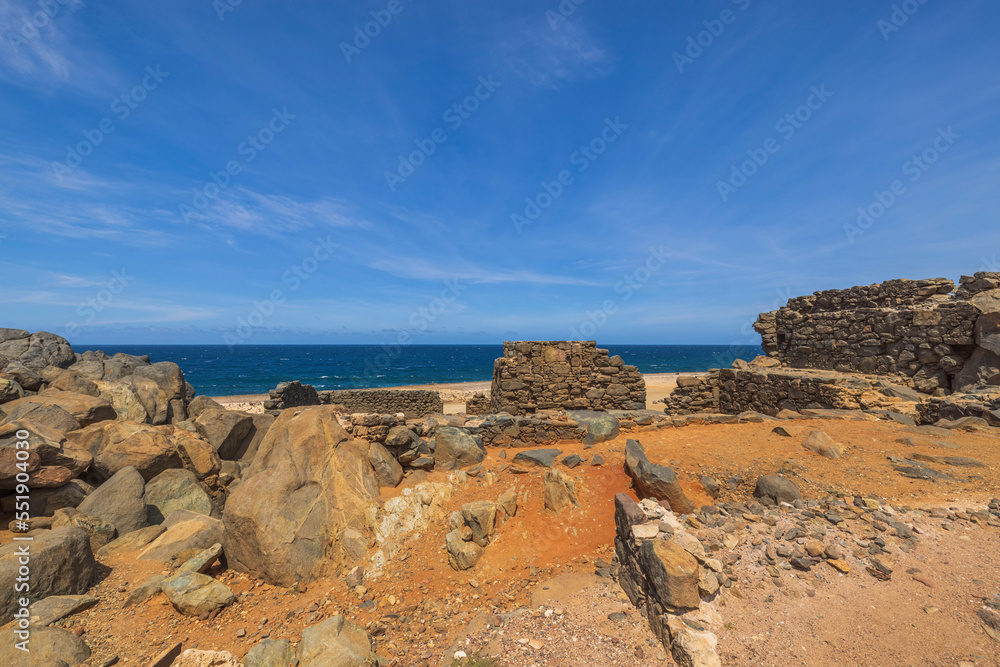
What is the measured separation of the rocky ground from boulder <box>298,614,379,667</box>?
32 cm

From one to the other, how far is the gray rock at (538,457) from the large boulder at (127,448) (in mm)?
7496

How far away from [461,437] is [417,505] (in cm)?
172

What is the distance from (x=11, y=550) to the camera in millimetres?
4602

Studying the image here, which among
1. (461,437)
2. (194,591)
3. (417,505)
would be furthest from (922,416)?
(194,591)

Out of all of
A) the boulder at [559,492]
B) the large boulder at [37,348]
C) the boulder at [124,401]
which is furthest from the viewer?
the large boulder at [37,348]

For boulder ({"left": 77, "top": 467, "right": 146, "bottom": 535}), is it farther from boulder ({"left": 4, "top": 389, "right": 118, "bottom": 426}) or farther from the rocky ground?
boulder ({"left": 4, "top": 389, "right": 118, "bottom": 426})

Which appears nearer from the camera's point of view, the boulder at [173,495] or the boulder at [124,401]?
the boulder at [173,495]

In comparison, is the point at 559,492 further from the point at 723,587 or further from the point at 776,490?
the point at 776,490

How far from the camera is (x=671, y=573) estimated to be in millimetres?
3975

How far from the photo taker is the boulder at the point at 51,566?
4.31 m

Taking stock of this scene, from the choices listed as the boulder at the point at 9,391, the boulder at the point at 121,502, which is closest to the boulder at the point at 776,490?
the boulder at the point at 121,502

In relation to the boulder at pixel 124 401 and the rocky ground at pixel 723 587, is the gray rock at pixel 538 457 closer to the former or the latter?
the rocky ground at pixel 723 587

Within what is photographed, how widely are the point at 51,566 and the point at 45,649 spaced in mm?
1310

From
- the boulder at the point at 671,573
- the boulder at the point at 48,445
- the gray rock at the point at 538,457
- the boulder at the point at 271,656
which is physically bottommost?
the boulder at the point at 271,656
